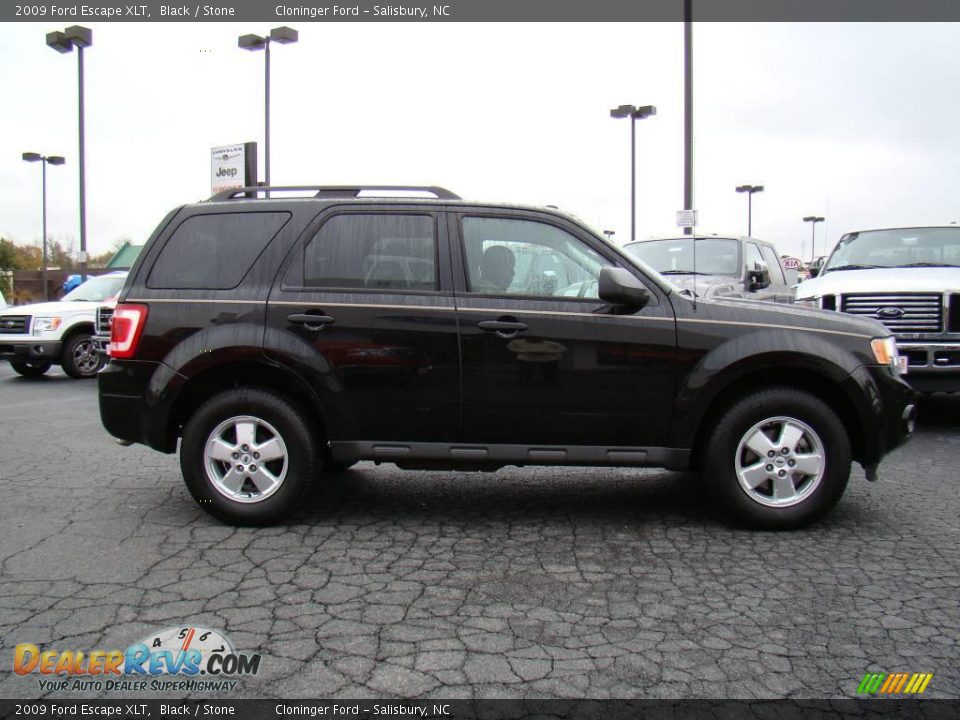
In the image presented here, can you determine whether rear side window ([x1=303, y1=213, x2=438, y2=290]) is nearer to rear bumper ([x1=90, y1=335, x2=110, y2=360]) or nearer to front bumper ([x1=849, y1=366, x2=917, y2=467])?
front bumper ([x1=849, y1=366, x2=917, y2=467])

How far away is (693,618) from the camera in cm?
359

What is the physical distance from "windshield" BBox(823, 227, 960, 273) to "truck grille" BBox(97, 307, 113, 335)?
392 inches

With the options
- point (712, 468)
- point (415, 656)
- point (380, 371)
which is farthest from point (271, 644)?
point (712, 468)

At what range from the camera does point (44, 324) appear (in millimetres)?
13867

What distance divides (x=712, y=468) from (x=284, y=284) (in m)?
2.66

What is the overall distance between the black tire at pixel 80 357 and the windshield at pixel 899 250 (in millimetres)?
11105

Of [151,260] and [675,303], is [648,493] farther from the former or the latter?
[151,260]

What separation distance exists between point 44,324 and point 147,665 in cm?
1230

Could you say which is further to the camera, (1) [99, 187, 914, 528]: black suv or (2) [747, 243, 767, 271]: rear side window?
(2) [747, 243, 767, 271]: rear side window

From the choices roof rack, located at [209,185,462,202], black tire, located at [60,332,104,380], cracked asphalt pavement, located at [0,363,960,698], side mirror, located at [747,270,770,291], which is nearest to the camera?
cracked asphalt pavement, located at [0,363,960,698]

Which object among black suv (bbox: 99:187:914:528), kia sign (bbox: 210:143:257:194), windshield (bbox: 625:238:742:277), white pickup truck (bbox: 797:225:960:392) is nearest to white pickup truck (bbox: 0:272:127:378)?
windshield (bbox: 625:238:742:277)

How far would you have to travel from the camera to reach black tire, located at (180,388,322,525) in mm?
4879

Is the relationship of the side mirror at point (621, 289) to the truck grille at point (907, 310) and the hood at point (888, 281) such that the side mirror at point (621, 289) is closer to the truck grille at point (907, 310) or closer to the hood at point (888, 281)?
the truck grille at point (907, 310)

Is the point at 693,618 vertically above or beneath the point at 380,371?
beneath
